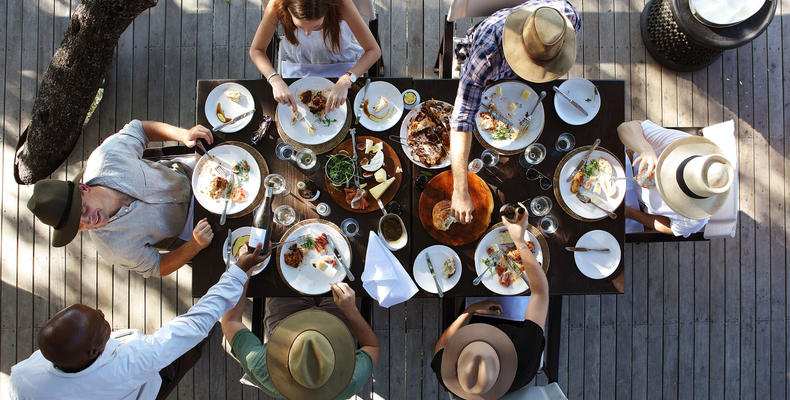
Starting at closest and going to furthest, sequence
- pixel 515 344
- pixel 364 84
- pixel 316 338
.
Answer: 1. pixel 316 338
2. pixel 515 344
3. pixel 364 84

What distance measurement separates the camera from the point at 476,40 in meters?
2.48

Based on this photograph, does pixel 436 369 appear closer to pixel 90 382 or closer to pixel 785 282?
pixel 90 382

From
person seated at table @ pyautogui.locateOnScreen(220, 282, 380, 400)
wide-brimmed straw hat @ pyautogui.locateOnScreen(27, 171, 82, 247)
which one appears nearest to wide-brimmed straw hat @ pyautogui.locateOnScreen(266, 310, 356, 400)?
person seated at table @ pyautogui.locateOnScreen(220, 282, 380, 400)

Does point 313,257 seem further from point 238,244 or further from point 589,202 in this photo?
point 589,202

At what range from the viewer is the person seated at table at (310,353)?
2086 mm

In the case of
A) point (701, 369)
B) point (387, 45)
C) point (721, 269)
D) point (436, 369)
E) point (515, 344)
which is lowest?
point (701, 369)

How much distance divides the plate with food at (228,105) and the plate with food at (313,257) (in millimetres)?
750

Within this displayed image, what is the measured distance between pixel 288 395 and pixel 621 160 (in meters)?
2.40

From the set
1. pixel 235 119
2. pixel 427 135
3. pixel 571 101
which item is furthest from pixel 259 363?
pixel 571 101

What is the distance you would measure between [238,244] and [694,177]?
2579 millimetres

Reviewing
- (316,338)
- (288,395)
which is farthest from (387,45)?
(288,395)

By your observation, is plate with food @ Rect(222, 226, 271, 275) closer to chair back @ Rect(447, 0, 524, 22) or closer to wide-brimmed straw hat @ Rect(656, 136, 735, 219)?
chair back @ Rect(447, 0, 524, 22)

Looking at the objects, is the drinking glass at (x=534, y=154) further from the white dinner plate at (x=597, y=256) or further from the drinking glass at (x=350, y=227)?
the drinking glass at (x=350, y=227)

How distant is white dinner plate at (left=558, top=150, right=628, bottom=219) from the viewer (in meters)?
2.54
